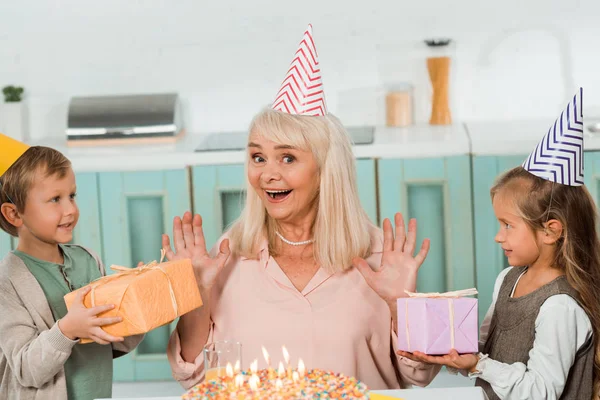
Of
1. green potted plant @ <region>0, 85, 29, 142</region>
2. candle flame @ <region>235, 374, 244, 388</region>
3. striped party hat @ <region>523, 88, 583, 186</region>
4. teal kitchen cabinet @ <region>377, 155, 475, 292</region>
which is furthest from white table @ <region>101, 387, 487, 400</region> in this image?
green potted plant @ <region>0, 85, 29, 142</region>

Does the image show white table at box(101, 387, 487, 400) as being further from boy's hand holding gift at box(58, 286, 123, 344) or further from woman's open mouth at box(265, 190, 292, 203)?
woman's open mouth at box(265, 190, 292, 203)

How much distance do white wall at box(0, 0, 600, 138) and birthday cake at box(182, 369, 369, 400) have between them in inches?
84.4

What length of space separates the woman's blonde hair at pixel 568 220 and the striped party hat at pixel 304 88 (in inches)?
18.8

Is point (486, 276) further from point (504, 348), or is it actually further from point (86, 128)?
point (86, 128)

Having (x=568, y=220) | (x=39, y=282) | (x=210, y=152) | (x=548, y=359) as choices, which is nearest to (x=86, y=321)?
(x=39, y=282)

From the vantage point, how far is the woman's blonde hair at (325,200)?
1.95 m

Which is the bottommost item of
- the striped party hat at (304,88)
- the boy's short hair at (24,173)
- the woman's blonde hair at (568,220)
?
the woman's blonde hair at (568,220)

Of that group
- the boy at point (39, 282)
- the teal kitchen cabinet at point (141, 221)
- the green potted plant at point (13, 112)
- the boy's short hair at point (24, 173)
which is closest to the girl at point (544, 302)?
the boy at point (39, 282)

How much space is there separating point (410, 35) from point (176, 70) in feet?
3.19

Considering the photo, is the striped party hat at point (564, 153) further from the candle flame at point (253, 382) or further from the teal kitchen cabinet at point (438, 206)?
the teal kitchen cabinet at point (438, 206)

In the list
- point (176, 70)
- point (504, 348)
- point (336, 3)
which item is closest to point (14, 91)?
point (176, 70)

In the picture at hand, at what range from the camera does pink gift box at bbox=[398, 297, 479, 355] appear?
1710 millimetres

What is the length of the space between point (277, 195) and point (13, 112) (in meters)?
1.97

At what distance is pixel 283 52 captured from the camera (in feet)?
11.6
